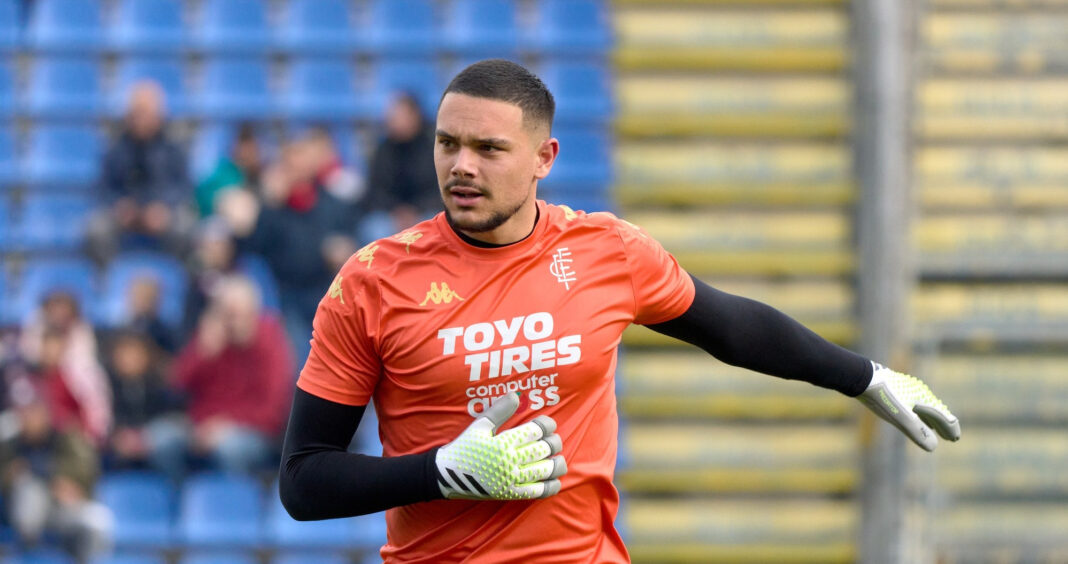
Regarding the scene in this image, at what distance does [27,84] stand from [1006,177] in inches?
227

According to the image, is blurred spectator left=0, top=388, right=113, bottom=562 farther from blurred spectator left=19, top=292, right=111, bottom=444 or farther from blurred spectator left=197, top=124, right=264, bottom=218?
blurred spectator left=197, top=124, right=264, bottom=218

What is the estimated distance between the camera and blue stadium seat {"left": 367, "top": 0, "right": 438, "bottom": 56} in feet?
28.7

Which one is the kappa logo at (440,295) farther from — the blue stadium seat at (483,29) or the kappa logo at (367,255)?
the blue stadium seat at (483,29)

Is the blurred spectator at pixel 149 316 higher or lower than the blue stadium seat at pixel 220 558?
higher

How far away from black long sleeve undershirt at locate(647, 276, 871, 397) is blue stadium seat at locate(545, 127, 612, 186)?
4928 millimetres

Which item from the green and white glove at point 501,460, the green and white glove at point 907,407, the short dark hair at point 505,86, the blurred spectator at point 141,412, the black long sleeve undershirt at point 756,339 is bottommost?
the green and white glove at point 501,460

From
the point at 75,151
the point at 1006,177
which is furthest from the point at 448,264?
the point at 75,151

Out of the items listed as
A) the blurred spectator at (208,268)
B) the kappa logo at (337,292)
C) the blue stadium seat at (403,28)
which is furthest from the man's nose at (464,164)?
the blue stadium seat at (403,28)

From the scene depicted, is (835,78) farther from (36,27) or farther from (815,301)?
(36,27)

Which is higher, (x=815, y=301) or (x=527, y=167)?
(x=815, y=301)

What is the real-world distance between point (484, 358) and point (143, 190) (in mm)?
5607

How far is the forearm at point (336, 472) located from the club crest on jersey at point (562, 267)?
475 millimetres

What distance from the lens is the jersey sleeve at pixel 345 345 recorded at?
300 cm

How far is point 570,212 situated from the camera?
329 cm
